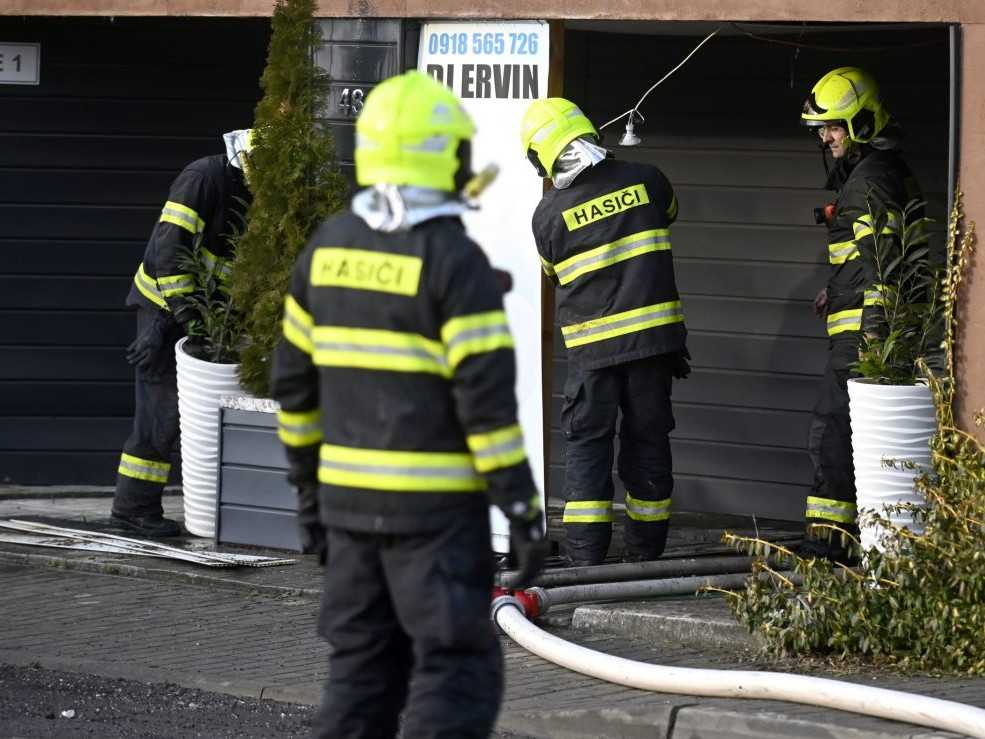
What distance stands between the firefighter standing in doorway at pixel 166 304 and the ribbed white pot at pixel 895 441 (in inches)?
133

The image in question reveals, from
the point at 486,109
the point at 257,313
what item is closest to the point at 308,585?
→ the point at 257,313

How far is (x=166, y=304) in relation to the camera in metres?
9.05

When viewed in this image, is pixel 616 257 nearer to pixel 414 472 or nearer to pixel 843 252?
pixel 843 252

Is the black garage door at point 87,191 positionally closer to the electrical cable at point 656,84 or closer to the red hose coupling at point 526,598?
the electrical cable at point 656,84

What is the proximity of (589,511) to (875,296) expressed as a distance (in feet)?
5.29

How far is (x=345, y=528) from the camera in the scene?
Answer: 453 cm

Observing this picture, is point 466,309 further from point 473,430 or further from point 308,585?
point 308,585

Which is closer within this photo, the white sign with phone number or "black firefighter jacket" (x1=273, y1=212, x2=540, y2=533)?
"black firefighter jacket" (x1=273, y1=212, x2=540, y2=533)

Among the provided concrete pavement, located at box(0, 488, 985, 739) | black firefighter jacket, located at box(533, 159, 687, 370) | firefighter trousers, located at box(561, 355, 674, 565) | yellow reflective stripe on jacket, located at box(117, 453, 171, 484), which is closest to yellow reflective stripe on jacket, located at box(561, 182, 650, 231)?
black firefighter jacket, located at box(533, 159, 687, 370)

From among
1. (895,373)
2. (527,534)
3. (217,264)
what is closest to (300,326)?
(527,534)

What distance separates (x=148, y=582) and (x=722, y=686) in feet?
11.0

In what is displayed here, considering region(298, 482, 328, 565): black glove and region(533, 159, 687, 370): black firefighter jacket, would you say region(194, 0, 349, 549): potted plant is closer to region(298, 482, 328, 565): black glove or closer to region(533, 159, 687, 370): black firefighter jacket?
region(533, 159, 687, 370): black firefighter jacket

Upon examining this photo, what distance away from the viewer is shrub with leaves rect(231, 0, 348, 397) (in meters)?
8.53

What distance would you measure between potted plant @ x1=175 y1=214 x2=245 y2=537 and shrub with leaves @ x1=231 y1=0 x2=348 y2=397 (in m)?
0.27
